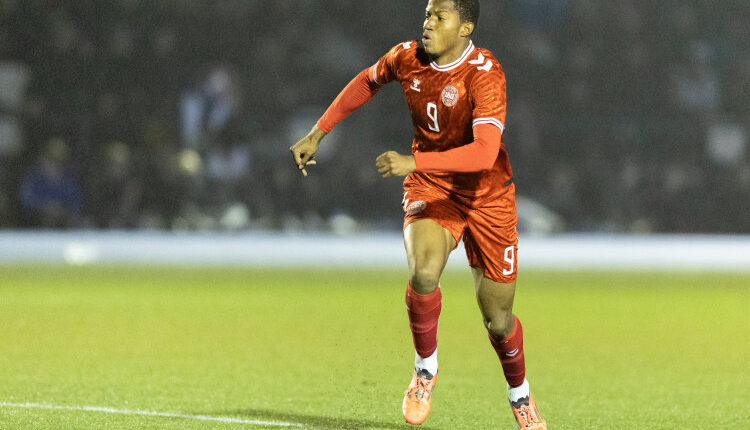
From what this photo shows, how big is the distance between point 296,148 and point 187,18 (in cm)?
1171

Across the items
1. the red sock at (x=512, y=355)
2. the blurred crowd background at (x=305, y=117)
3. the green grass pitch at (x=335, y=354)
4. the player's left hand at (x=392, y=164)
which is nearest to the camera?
the player's left hand at (x=392, y=164)

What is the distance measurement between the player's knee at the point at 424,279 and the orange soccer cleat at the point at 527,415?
671 mm

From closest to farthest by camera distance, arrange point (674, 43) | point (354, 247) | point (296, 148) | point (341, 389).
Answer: point (296, 148)
point (341, 389)
point (354, 247)
point (674, 43)

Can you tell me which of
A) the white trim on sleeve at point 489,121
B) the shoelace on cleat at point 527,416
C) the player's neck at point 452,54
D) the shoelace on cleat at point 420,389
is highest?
the player's neck at point 452,54

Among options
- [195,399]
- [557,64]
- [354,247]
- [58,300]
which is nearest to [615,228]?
[557,64]

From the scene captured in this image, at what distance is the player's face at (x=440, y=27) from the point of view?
4297 mm

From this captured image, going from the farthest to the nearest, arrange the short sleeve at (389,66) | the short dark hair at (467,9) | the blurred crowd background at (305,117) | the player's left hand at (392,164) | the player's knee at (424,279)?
the blurred crowd background at (305,117) → the short sleeve at (389,66) → the short dark hair at (467,9) → the player's knee at (424,279) → the player's left hand at (392,164)

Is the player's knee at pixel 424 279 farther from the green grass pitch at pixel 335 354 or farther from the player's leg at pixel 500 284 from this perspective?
the green grass pitch at pixel 335 354

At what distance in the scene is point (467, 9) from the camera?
4383 millimetres

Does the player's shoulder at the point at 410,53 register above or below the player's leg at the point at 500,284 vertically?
above

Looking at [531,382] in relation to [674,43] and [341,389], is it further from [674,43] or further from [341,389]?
[674,43]

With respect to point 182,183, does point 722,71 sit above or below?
above

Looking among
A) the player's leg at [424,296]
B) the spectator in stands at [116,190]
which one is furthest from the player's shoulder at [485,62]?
the spectator in stands at [116,190]

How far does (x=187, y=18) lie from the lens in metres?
15.6
